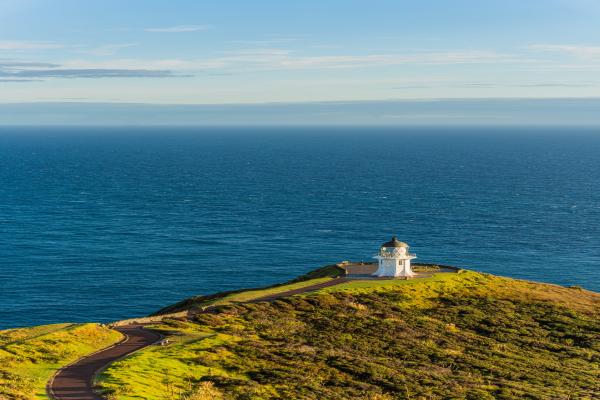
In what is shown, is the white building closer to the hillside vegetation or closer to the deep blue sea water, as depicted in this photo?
the hillside vegetation

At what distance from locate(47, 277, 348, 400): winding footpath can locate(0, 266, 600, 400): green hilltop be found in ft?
3.14

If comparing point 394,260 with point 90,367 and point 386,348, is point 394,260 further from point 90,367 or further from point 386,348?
point 90,367

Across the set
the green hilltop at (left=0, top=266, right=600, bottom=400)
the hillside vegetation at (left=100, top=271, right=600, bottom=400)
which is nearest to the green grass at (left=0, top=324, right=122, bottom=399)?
the green hilltop at (left=0, top=266, right=600, bottom=400)

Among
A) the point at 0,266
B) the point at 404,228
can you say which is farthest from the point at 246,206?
the point at 0,266

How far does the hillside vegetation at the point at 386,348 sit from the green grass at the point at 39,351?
12.4ft

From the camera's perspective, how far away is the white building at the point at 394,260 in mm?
80562

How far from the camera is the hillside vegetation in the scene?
45.8m

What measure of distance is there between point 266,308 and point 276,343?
36.0 feet

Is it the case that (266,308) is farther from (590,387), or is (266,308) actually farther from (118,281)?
(118,281)

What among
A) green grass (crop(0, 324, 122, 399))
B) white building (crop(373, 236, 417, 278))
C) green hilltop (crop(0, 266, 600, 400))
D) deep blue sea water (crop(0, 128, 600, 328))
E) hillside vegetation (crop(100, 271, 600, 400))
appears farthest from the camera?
deep blue sea water (crop(0, 128, 600, 328))

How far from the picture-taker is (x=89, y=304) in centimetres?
10100

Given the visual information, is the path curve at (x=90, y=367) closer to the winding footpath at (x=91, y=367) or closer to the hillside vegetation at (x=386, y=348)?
the winding footpath at (x=91, y=367)

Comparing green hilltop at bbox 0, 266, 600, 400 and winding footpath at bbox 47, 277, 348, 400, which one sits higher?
winding footpath at bbox 47, 277, 348, 400

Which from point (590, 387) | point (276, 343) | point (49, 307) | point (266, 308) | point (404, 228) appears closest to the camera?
point (590, 387)
